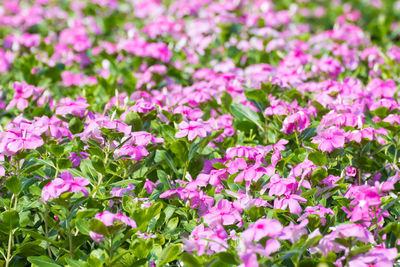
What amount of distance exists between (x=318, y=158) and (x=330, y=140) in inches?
5.5

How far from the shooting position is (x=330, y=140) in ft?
8.41

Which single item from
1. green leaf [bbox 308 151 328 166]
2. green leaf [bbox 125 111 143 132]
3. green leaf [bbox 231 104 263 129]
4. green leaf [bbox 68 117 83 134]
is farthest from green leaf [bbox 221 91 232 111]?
green leaf [bbox 308 151 328 166]

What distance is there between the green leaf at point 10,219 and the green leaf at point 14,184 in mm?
118

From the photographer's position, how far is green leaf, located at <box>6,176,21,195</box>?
2.37m

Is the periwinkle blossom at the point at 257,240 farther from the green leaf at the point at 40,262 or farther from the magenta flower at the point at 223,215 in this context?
the green leaf at the point at 40,262

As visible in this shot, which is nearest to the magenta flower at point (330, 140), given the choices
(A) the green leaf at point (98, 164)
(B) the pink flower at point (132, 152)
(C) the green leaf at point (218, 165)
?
(C) the green leaf at point (218, 165)

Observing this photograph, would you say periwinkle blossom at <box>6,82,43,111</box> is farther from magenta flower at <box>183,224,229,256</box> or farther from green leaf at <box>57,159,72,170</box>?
magenta flower at <box>183,224,229,256</box>

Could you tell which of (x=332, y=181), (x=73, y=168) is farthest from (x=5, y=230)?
(x=332, y=181)

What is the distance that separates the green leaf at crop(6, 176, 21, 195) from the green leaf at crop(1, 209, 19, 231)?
0.39 feet

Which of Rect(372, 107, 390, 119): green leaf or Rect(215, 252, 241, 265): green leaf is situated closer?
Rect(215, 252, 241, 265): green leaf

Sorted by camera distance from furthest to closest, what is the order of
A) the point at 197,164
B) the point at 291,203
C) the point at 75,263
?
the point at 197,164 < the point at 291,203 < the point at 75,263

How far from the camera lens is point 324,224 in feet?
7.43

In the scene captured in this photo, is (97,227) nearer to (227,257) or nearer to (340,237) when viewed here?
(227,257)

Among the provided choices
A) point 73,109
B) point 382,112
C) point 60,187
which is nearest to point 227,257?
point 60,187
